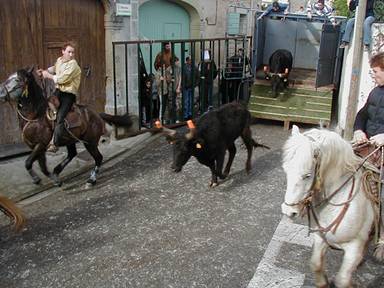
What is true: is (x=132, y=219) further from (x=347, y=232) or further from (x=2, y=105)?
(x=2, y=105)

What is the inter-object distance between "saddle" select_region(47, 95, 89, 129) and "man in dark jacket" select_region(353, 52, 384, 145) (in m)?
4.19

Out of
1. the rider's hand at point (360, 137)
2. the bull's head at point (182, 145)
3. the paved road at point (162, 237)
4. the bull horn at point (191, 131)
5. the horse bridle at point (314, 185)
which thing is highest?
the rider's hand at point (360, 137)

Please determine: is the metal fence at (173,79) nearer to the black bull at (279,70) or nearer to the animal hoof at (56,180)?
the black bull at (279,70)

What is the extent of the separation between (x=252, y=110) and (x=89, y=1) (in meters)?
4.45

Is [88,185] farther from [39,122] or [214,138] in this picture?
[214,138]

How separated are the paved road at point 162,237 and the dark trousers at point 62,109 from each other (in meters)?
0.87

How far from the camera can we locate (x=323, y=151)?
3199 mm

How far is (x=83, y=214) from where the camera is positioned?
18.9ft

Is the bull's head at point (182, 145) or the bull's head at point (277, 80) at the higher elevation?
the bull's head at point (277, 80)

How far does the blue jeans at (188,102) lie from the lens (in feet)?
34.9

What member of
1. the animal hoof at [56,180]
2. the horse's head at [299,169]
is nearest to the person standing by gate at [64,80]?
the animal hoof at [56,180]

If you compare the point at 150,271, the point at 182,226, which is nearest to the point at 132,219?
the point at 182,226

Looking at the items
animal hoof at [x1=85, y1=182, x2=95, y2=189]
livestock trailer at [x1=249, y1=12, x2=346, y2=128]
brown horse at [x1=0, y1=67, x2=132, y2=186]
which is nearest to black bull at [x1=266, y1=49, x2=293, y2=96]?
livestock trailer at [x1=249, y1=12, x2=346, y2=128]

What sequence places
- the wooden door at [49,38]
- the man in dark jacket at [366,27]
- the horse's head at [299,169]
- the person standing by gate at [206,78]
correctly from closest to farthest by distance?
the horse's head at [299,169]
the wooden door at [49,38]
the man in dark jacket at [366,27]
the person standing by gate at [206,78]
